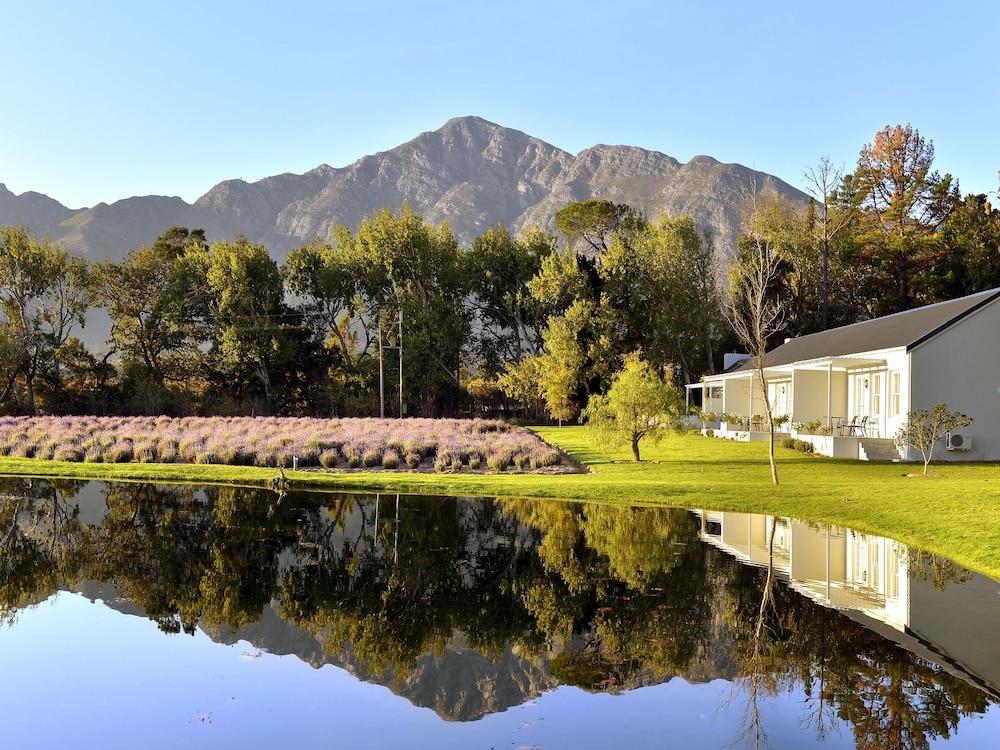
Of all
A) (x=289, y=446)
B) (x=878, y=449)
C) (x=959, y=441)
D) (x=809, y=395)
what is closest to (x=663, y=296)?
(x=809, y=395)

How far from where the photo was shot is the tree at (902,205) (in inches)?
1907

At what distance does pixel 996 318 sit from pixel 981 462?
4.76m

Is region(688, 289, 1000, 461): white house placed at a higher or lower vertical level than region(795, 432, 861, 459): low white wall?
higher

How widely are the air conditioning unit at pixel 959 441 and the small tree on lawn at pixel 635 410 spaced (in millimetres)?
8328

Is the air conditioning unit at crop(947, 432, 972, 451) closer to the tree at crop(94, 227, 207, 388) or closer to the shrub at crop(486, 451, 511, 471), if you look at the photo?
the shrub at crop(486, 451, 511, 471)

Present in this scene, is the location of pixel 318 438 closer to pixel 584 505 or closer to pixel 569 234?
pixel 584 505

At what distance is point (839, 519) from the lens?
48.6 ft

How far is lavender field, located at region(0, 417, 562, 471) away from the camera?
24.4 meters

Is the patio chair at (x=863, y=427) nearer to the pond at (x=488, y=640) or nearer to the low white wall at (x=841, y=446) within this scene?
the low white wall at (x=841, y=446)

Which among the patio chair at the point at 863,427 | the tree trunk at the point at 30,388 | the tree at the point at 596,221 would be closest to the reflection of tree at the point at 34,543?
the patio chair at the point at 863,427

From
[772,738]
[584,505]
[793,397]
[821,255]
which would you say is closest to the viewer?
[772,738]

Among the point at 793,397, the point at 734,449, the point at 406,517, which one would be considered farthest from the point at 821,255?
the point at 406,517

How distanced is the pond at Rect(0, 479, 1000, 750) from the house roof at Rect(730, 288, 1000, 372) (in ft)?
49.3

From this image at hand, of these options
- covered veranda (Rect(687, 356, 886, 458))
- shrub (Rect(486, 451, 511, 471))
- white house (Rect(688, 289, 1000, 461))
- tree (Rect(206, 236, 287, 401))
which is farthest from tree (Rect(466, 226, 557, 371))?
shrub (Rect(486, 451, 511, 471))
